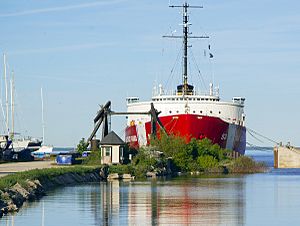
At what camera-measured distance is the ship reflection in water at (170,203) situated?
35.5 meters

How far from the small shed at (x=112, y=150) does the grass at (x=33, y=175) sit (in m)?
6.88

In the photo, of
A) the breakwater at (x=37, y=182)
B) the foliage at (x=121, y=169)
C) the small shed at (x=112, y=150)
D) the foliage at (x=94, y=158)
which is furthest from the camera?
the foliage at (x=94, y=158)

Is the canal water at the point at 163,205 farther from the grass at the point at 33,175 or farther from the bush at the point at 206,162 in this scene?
the bush at the point at 206,162

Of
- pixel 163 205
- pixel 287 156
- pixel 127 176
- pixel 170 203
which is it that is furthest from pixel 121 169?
pixel 287 156

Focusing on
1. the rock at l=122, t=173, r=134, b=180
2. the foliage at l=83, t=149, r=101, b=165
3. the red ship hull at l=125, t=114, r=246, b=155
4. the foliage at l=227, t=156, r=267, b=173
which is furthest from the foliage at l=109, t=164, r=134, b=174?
the red ship hull at l=125, t=114, r=246, b=155

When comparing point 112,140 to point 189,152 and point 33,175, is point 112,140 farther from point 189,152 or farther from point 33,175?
point 33,175

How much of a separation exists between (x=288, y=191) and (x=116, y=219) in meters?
21.4

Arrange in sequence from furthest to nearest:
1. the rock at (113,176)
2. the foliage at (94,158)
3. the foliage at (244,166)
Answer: the foliage at (244,166)
the foliage at (94,158)
the rock at (113,176)

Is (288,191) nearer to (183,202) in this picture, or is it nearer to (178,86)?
(183,202)

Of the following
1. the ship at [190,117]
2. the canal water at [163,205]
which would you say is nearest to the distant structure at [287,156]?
the ship at [190,117]

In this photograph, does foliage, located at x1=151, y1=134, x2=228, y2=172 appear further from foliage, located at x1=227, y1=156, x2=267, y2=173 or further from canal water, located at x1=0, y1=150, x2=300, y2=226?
canal water, located at x1=0, y1=150, x2=300, y2=226

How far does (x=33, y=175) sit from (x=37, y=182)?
6.47 ft

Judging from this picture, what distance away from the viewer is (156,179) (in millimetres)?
67312

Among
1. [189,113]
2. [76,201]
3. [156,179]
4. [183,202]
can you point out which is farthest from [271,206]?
[189,113]
